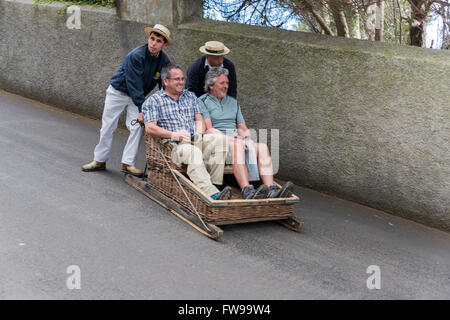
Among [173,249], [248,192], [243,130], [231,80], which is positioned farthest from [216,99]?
[173,249]

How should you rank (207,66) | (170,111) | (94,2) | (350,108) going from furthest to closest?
(94,2) → (350,108) → (207,66) → (170,111)

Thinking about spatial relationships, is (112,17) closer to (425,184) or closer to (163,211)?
(163,211)

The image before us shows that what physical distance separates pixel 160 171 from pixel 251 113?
197cm

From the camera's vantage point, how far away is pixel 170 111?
6125 millimetres

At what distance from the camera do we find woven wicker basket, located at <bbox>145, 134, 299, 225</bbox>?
17.7 ft

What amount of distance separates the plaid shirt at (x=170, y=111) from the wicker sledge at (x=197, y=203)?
223mm

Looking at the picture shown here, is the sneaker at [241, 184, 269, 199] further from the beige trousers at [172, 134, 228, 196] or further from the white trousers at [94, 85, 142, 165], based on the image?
the white trousers at [94, 85, 142, 165]

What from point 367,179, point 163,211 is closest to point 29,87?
point 163,211

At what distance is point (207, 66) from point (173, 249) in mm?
2352

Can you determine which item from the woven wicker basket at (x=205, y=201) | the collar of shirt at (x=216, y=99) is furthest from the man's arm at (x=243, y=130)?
the woven wicker basket at (x=205, y=201)

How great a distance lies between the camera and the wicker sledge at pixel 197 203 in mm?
5387

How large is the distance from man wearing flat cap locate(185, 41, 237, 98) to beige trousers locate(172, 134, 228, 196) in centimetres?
81

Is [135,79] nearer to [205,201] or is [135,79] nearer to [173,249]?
[205,201]

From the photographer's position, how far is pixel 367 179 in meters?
6.68
